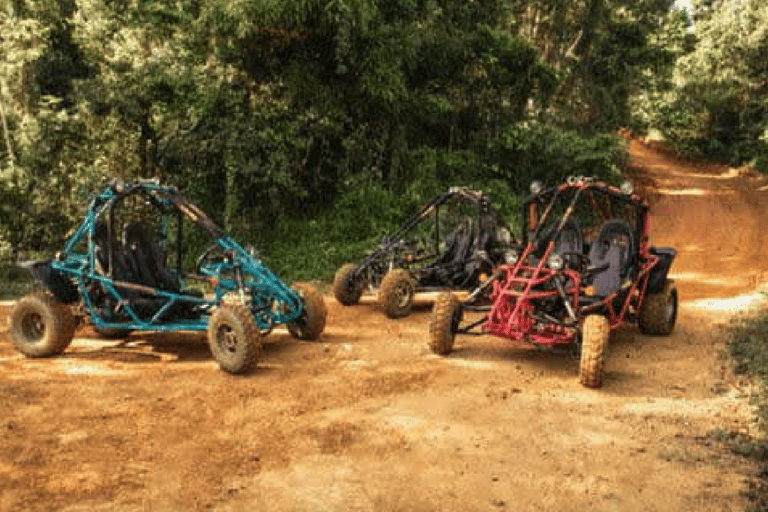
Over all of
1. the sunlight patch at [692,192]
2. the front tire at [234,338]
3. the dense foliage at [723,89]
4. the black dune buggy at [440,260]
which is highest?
the dense foliage at [723,89]

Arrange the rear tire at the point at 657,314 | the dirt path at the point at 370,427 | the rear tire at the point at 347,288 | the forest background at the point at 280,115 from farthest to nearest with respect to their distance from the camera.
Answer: the forest background at the point at 280,115
the rear tire at the point at 347,288
the rear tire at the point at 657,314
the dirt path at the point at 370,427

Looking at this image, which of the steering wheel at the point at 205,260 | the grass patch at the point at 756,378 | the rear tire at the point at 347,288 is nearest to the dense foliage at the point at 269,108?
the rear tire at the point at 347,288

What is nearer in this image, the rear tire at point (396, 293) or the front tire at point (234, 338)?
the front tire at point (234, 338)

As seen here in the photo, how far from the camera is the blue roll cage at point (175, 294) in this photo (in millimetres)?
7569

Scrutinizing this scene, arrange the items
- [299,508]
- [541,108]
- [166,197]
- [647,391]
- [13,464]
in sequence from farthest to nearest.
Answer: [541,108] → [166,197] → [647,391] → [13,464] → [299,508]

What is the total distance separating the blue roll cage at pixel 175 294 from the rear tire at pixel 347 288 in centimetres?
255

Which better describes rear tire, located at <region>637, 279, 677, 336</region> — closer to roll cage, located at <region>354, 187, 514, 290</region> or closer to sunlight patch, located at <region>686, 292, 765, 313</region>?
sunlight patch, located at <region>686, 292, 765, 313</region>

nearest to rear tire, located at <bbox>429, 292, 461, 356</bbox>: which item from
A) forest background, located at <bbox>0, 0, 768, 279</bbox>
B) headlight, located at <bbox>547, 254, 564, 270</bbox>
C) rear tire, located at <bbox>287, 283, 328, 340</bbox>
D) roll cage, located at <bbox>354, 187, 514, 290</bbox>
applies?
headlight, located at <bbox>547, 254, 564, 270</bbox>

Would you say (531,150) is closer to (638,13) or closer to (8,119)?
(638,13)

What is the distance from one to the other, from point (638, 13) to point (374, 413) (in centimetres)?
2198

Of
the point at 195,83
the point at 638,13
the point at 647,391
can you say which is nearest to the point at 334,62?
the point at 195,83

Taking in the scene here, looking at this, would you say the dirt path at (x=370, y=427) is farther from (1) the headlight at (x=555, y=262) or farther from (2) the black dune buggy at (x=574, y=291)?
(1) the headlight at (x=555, y=262)

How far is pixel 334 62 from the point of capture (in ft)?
50.2

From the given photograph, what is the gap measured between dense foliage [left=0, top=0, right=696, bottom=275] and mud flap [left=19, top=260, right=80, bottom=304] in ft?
19.8
